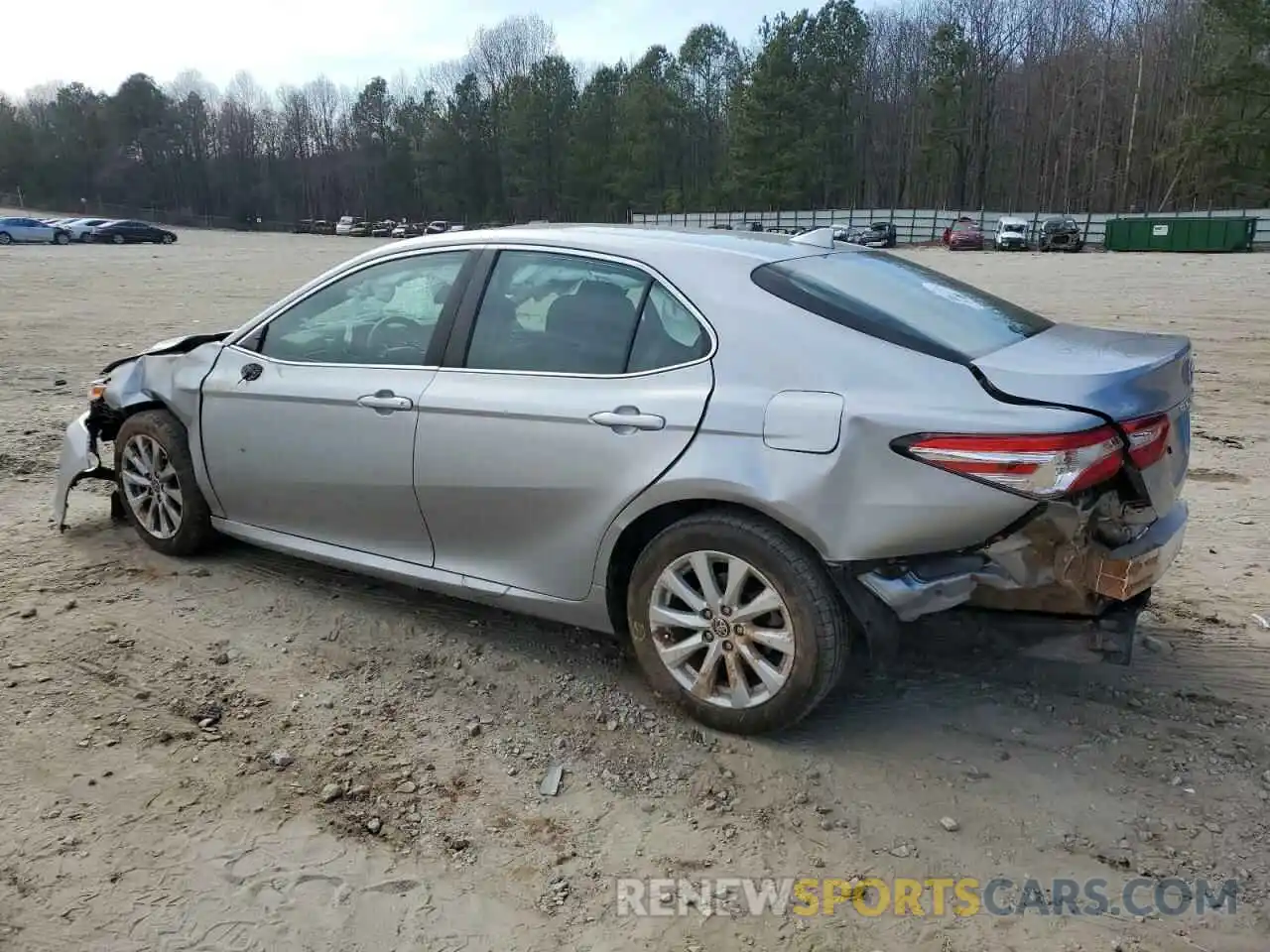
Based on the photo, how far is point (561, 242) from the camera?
12.3 ft

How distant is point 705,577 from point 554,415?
0.76m

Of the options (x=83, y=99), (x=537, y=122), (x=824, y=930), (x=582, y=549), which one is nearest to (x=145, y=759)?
(x=582, y=549)

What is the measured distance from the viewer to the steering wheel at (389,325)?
13.0 feet

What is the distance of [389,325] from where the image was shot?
4070 millimetres

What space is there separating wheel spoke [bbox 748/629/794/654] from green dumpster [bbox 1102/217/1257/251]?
4569 cm

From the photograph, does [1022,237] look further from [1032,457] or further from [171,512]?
[1032,457]

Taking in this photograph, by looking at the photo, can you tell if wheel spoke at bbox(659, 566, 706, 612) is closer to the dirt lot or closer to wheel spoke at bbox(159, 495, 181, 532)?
the dirt lot

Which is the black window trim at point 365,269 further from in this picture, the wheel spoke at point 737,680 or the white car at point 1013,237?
the white car at point 1013,237

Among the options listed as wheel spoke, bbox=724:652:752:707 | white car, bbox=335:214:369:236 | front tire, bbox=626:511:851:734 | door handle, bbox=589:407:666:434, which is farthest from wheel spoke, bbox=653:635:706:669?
white car, bbox=335:214:369:236

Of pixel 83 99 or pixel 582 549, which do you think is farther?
pixel 83 99

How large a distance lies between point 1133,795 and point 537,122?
91.2m

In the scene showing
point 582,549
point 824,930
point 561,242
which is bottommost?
point 824,930

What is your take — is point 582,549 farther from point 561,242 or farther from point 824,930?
point 824,930

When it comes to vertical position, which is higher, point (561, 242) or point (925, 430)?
point (561, 242)
